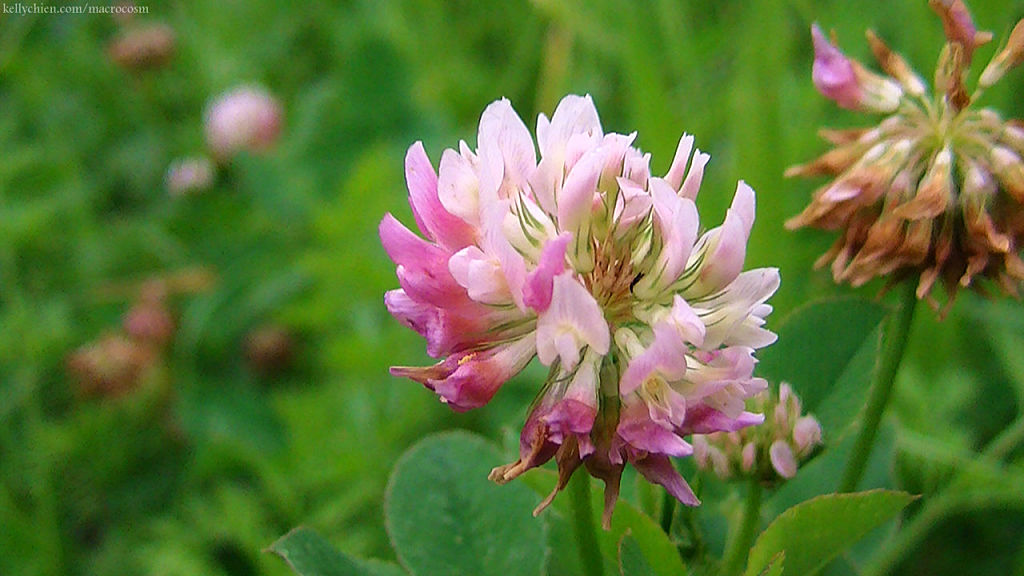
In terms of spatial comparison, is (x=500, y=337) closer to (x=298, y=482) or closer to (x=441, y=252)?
(x=441, y=252)

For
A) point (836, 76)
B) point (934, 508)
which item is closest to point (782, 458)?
point (836, 76)

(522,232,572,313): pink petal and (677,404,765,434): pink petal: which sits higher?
(522,232,572,313): pink petal

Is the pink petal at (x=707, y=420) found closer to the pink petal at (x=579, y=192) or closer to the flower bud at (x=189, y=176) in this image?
the pink petal at (x=579, y=192)

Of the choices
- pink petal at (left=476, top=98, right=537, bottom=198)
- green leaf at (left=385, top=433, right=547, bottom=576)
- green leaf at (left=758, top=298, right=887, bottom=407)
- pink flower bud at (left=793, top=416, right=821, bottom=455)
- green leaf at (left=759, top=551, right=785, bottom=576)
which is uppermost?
pink petal at (left=476, top=98, right=537, bottom=198)

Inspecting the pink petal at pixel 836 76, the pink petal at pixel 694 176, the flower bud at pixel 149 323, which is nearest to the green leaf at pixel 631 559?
the pink petal at pixel 694 176

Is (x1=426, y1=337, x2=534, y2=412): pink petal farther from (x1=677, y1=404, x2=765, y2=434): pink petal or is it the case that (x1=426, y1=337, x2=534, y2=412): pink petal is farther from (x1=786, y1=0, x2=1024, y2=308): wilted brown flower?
(x1=786, y1=0, x2=1024, y2=308): wilted brown flower

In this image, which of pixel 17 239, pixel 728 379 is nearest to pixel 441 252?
pixel 728 379

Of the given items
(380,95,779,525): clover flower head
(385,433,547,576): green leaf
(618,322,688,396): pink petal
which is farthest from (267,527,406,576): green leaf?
(618,322,688,396): pink petal
